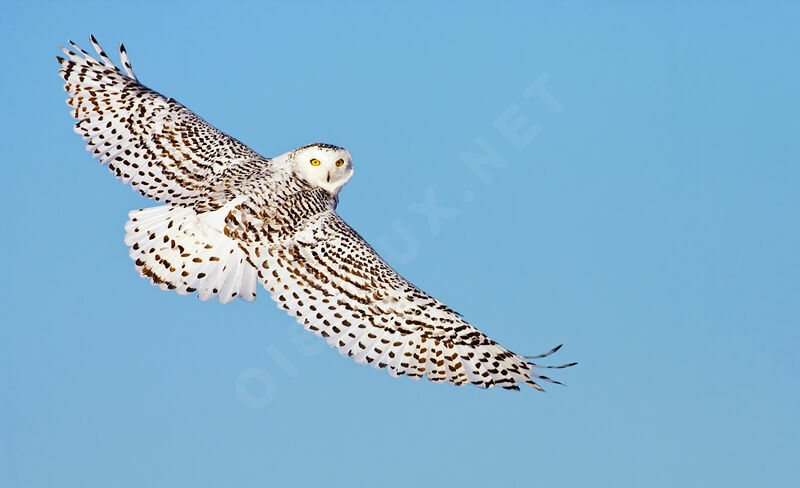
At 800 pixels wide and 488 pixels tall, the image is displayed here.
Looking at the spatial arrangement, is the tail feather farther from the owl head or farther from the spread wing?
the owl head

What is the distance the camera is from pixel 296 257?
9859 millimetres

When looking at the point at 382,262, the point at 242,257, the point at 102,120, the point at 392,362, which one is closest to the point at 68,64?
the point at 102,120

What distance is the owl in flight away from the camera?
373 inches

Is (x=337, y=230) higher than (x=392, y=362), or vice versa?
(x=337, y=230)

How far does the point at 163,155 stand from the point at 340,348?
3286 millimetres

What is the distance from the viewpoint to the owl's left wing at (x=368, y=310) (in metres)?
9.41

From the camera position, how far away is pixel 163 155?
1114 centimetres

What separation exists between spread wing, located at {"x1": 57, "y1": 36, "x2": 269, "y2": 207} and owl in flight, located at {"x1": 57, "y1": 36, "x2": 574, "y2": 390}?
0.02 metres

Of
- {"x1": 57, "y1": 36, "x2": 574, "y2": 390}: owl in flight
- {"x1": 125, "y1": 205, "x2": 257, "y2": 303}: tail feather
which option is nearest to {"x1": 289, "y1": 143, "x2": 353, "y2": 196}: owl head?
{"x1": 57, "y1": 36, "x2": 574, "y2": 390}: owl in flight

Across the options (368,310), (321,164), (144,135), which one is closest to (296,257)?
(368,310)

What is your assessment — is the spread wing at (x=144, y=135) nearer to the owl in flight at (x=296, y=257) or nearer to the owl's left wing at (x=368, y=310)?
the owl in flight at (x=296, y=257)

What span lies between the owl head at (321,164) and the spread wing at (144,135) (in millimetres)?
442

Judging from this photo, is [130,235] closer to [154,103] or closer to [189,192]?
[189,192]

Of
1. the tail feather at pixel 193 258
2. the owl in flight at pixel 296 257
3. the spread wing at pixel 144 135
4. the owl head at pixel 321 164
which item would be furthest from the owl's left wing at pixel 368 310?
the spread wing at pixel 144 135
